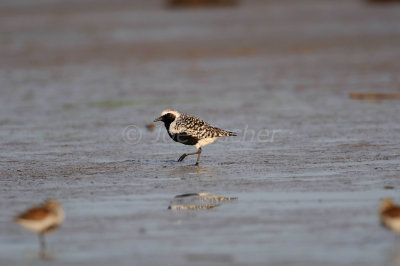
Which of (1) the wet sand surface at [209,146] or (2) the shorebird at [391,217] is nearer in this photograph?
(2) the shorebird at [391,217]

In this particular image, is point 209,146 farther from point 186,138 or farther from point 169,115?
point 186,138

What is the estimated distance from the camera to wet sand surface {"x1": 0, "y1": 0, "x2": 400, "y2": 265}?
7.80 metres

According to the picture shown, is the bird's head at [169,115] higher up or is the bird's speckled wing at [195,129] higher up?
the bird's head at [169,115]

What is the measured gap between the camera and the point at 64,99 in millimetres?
20391

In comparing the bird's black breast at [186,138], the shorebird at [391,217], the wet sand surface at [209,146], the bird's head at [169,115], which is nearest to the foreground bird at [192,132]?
the bird's black breast at [186,138]

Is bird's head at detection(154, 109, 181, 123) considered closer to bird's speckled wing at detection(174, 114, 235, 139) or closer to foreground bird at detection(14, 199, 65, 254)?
bird's speckled wing at detection(174, 114, 235, 139)

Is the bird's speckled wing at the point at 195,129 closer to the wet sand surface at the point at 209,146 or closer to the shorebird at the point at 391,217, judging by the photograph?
the wet sand surface at the point at 209,146

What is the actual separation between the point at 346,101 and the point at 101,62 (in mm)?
11904

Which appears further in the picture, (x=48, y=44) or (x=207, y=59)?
(x=48, y=44)

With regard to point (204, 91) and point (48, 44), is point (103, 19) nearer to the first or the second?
point (48, 44)

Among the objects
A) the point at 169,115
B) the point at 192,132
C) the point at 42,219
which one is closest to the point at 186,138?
the point at 192,132

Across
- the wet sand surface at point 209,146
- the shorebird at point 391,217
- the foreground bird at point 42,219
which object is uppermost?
the foreground bird at point 42,219

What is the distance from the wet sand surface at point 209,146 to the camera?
7.80 m

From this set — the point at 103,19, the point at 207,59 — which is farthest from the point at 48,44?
the point at 103,19
